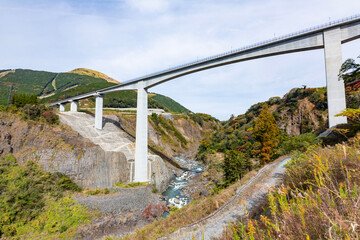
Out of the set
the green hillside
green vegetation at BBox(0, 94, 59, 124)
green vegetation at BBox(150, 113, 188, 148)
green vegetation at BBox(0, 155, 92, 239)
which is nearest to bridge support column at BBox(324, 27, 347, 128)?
green vegetation at BBox(0, 155, 92, 239)

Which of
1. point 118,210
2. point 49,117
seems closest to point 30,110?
point 49,117

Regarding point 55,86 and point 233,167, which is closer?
point 233,167

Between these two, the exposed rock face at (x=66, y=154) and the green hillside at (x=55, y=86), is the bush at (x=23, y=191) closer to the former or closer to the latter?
the exposed rock face at (x=66, y=154)

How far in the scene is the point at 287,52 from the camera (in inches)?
608

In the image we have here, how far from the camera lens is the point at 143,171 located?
22250mm

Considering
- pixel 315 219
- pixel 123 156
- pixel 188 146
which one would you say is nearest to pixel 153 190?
pixel 123 156

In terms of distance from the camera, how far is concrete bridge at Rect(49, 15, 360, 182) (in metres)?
11.8

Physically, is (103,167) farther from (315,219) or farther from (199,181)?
(315,219)

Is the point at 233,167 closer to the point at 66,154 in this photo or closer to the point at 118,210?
the point at 118,210

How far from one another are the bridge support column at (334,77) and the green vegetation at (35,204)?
64.2 feet

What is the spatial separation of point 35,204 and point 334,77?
24.5 metres

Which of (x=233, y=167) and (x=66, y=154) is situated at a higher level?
(x=66, y=154)

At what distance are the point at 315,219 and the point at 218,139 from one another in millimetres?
41445

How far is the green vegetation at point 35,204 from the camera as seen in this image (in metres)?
12.4
